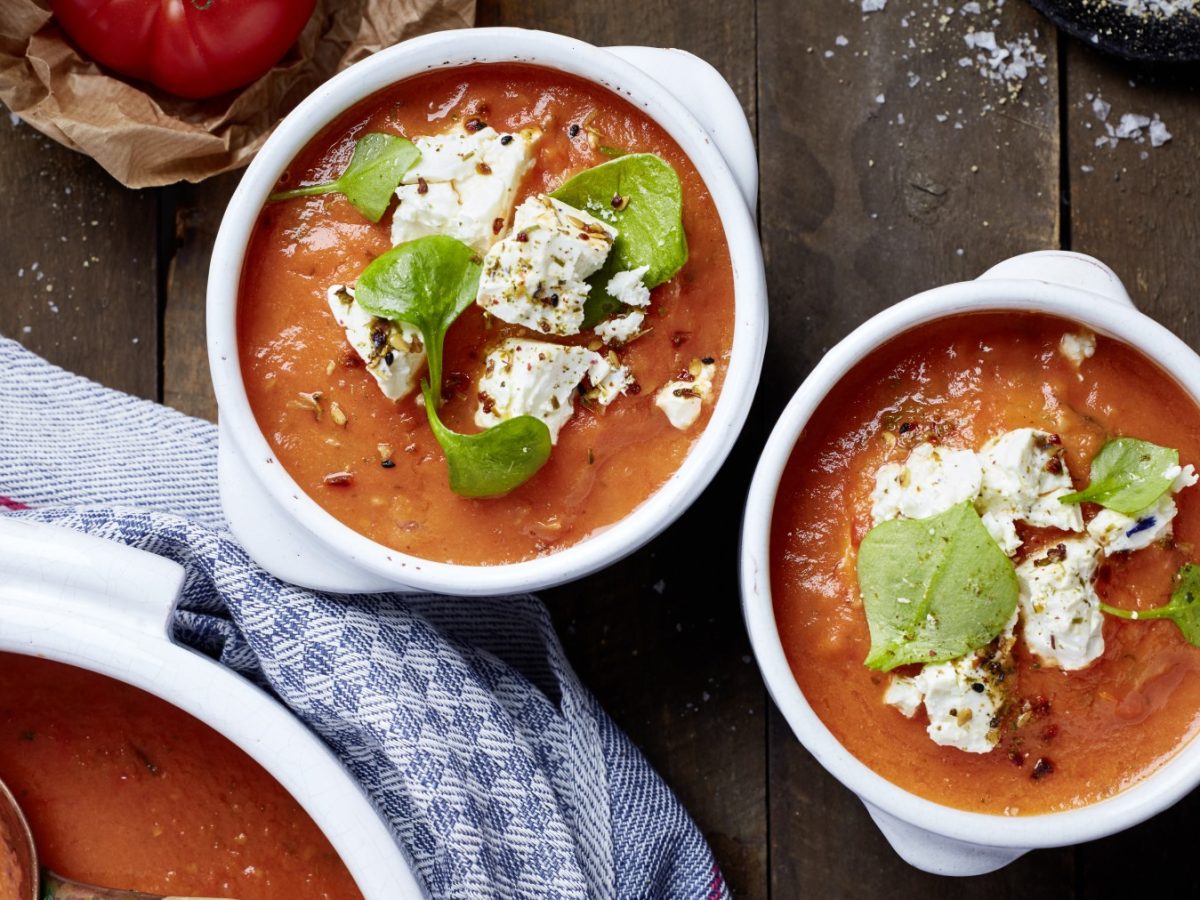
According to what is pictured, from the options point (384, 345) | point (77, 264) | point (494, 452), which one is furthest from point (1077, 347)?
point (77, 264)

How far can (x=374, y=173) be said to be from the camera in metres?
1.35

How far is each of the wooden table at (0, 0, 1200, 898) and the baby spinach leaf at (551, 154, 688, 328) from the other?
37cm

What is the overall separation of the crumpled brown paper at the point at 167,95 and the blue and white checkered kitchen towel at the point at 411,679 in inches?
12.1

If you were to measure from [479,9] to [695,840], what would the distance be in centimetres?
115

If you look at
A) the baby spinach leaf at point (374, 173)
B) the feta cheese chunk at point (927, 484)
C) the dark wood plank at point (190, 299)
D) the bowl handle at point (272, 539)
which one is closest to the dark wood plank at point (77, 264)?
the dark wood plank at point (190, 299)

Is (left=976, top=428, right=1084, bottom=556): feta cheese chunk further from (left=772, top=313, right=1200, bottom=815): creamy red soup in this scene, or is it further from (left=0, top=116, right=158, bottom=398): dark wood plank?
(left=0, top=116, right=158, bottom=398): dark wood plank

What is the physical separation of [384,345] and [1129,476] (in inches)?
31.4

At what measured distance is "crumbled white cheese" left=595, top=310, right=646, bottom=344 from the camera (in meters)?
1.33

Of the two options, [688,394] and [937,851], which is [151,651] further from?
[937,851]

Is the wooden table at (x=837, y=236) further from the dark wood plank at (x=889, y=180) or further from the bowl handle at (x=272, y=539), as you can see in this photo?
the bowl handle at (x=272, y=539)

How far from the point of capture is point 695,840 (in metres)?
1.61

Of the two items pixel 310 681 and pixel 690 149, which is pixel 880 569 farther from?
pixel 310 681

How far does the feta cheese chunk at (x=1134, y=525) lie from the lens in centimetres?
130

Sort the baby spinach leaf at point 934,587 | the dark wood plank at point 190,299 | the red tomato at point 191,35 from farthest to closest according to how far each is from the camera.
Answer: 1. the dark wood plank at point 190,299
2. the red tomato at point 191,35
3. the baby spinach leaf at point 934,587
